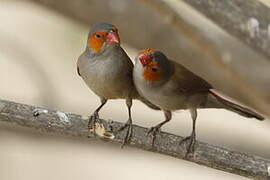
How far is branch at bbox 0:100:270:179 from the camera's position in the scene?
10.5 feet

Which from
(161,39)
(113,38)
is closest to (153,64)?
(113,38)

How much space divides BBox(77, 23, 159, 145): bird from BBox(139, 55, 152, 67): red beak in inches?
4.5

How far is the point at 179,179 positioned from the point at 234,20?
12.8ft

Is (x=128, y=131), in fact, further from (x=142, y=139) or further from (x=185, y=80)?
(x=185, y=80)

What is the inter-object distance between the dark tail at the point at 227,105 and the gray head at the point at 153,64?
1.21 ft

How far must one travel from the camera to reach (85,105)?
6.25m

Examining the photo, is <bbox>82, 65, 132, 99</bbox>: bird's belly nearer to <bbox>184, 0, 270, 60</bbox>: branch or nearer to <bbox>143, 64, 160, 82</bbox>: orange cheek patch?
<bbox>143, 64, 160, 82</bbox>: orange cheek patch

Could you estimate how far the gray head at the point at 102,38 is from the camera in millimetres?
3164

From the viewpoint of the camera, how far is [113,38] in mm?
3168

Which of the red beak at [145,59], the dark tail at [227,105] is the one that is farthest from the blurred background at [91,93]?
the red beak at [145,59]

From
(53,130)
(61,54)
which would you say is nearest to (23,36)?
(61,54)

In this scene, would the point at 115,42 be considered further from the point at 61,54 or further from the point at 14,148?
the point at 61,54

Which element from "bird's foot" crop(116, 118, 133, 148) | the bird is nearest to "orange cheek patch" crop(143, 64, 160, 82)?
the bird

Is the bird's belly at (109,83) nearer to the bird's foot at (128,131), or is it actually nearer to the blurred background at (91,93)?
the bird's foot at (128,131)
